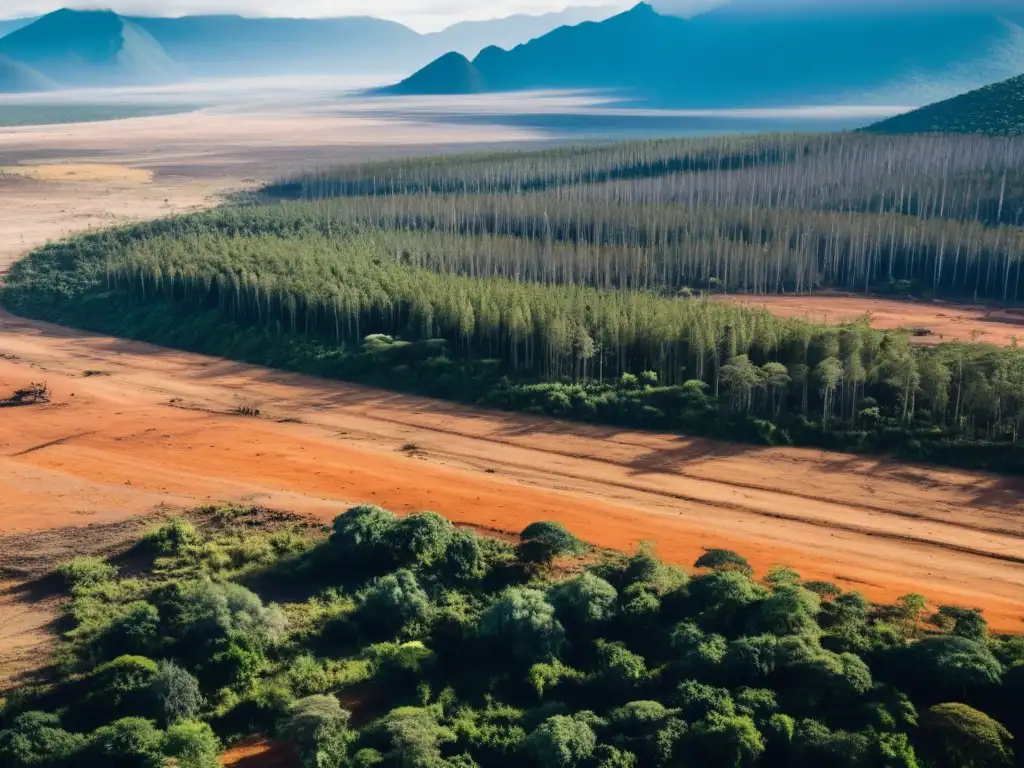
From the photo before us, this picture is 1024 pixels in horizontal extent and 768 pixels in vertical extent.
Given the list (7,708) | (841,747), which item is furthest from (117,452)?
(841,747)

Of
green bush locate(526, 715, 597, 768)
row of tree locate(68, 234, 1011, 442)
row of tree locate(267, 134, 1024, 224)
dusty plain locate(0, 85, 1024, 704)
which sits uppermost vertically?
row of tree locate(267, 134, 1024, 224)

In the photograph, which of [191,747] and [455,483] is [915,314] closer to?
[455,483]

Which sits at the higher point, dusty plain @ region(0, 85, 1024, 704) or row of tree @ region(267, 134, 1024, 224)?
row of tree @ region(267, 134, 1024, 224)

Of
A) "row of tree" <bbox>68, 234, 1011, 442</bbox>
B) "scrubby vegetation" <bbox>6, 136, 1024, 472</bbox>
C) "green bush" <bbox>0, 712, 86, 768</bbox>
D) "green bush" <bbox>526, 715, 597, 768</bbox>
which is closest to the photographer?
"green bush" <bbox>526, 715, 597, 768</bbox>

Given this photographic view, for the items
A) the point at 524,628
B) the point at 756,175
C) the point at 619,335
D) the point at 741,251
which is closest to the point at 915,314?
the point at 741,251

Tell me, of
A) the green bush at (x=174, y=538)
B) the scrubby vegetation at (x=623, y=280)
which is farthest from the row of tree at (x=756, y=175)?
the green bush at (x=174, y=538)

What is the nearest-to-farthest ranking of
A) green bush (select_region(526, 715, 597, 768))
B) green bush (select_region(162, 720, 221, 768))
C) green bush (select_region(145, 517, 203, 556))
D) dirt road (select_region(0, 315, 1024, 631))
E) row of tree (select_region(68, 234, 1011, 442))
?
green bush (select_region(526, 715, 597, 768))
green bush (select_region(162, 720, 221, 768))
green bush (select_region(145, 517, 203, 556))
dirt road (select_region(0, 315, 1024, 631))
row of tree (select_region(68, 234, 1011, 442))

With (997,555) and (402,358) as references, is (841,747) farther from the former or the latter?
(402,358)

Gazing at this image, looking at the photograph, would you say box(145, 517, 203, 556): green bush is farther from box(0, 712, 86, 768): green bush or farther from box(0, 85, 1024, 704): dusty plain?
box(0, 712, 86, 768): green bush

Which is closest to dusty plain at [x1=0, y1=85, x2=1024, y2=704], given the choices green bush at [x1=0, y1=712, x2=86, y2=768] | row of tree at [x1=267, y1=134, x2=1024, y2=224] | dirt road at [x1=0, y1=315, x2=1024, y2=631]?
dirt road at [x1=0, y1=315, x2=1024, y2=631]
